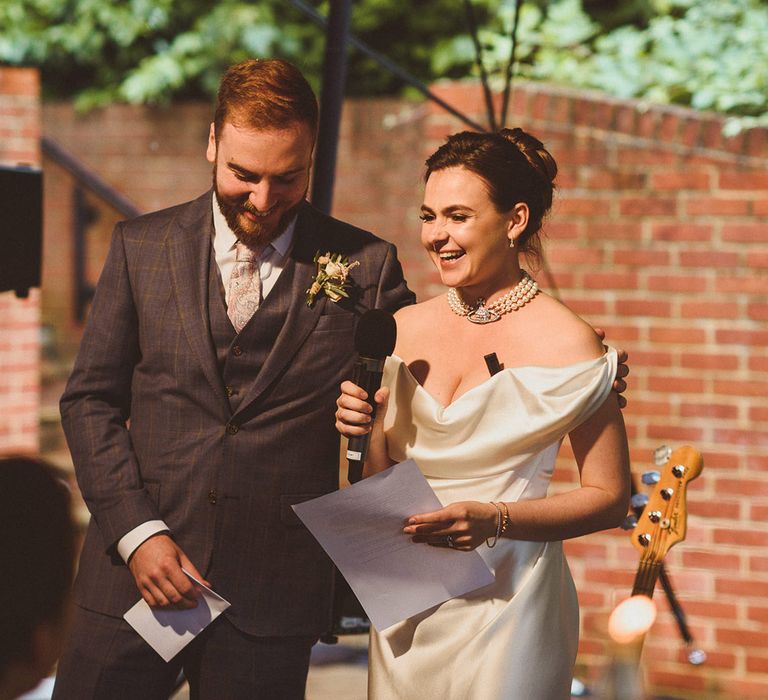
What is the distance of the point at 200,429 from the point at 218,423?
4 centimetres

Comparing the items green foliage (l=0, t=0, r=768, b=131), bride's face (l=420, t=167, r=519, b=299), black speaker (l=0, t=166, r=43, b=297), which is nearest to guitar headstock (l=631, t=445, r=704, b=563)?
bride's face (l=420, t=167, r=519, b=299)

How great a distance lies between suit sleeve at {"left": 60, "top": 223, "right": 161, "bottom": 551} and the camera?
102 inches

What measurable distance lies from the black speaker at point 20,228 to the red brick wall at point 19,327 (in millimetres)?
2813

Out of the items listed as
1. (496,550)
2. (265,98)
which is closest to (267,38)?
(265,98)

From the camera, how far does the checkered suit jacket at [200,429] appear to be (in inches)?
102

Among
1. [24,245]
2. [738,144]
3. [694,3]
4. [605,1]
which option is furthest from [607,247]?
[24,245]

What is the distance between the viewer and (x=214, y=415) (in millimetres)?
2613

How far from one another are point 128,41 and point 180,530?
5.38 meters

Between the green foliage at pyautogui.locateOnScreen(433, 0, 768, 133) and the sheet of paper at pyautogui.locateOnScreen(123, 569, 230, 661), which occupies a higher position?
the green foliage at pyautogui.locateOnScreen(433, 0, 768, 133)

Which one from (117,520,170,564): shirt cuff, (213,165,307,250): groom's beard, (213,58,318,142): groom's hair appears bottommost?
(117,520,170,564): shirt cuff

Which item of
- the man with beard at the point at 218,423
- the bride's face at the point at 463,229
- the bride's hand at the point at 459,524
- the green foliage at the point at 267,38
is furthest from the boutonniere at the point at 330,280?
the green foliage at the point at 267,38

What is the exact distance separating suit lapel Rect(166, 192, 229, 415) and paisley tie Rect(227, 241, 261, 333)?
0.06 m

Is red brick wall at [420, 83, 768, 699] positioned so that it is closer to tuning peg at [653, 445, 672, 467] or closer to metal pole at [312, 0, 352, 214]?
metal pole at [312, 0, 352, 214]

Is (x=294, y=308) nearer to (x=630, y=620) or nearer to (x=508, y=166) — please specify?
(x=508, y=166)
